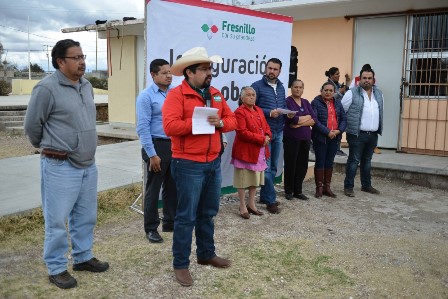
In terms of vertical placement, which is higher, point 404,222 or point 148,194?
point 148,194

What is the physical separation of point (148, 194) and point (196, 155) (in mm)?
1307

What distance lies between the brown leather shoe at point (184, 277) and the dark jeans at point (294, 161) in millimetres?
2989

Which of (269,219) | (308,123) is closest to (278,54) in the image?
(308,123)

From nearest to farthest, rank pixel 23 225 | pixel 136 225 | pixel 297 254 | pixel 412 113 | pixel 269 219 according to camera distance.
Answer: pixel 297 254 < pixel 23 225 < pixel 136 225 < pixel 269 219 < pixel 412 113

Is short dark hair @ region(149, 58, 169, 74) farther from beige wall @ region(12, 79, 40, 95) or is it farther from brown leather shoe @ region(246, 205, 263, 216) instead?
beige wall @ region(12, 79, 40, 95)

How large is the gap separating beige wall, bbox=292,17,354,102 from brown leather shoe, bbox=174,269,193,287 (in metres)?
6.90

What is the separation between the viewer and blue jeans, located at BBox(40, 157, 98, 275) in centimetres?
347

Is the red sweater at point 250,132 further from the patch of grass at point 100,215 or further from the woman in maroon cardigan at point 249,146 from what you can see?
the patch of grass at point 100,215

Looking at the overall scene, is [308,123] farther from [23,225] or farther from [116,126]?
[116,126]

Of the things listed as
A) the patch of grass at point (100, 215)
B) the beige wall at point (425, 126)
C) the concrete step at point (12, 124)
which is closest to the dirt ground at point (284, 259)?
the patch of grass at point (100, 215)

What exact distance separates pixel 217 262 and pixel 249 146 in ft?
6.07

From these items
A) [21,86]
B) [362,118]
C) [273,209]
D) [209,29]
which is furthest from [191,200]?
[21,86]

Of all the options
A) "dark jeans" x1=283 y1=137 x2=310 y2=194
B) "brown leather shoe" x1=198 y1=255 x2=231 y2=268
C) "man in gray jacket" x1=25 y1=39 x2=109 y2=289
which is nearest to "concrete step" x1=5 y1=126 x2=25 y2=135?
"dark jeans" x1=283 y1=137 x2=310 y2=194

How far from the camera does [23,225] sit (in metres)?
4.86
